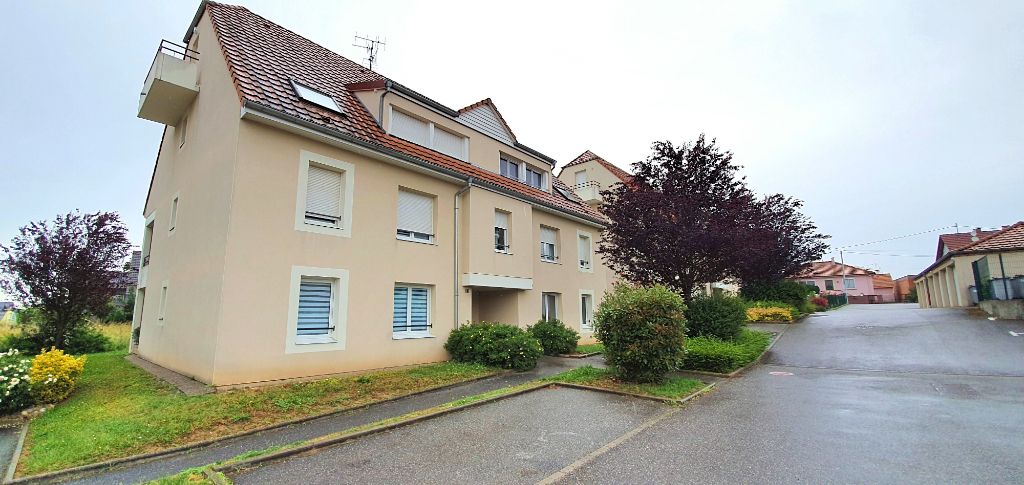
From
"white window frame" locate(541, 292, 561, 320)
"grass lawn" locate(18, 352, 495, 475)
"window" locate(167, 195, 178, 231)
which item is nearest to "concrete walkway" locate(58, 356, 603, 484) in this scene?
"grass lawn" locate(18, 352, 495, 475)

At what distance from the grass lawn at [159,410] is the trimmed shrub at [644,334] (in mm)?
3340

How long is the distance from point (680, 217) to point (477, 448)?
950 centimetres

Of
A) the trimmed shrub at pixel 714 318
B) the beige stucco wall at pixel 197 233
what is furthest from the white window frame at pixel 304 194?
the trimmed shrub at pixel 714 318

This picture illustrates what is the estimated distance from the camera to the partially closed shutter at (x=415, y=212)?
1148 centimetres

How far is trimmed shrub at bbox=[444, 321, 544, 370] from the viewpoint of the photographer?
10953mm

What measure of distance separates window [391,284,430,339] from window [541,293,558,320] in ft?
17.9

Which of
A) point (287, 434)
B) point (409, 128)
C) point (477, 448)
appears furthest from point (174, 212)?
point (477, 448)

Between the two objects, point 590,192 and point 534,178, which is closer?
point 534,178

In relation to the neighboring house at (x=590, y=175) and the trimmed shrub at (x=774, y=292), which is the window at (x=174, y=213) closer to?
the neighboring house at (x=590, y=175)

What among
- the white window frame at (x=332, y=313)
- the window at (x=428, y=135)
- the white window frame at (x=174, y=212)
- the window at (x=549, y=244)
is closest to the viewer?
the white window frame at (x=332, y=313)

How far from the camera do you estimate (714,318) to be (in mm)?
13156

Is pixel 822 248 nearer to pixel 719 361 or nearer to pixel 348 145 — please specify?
pixel 719 361

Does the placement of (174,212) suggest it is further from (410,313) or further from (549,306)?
(549,306)

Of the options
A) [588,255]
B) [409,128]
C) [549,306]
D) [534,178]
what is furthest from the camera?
[588,255]
